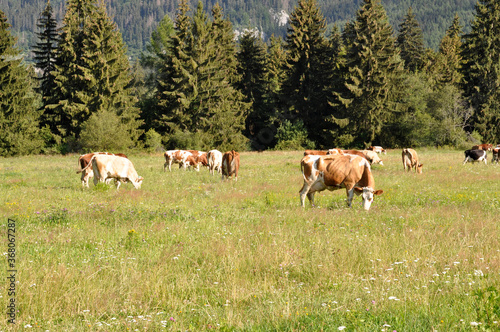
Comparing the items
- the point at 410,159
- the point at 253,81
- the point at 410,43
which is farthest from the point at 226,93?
the point at 410,43

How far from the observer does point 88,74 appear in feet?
149

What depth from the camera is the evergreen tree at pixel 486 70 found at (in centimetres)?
4906

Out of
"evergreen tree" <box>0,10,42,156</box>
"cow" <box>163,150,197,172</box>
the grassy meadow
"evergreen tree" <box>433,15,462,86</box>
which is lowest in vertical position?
the grassy meadow

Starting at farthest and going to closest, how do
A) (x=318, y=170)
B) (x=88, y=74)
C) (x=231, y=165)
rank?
1. (x=88, y=74)
2. (x=231, y=165)
3. (x=318, y=170)

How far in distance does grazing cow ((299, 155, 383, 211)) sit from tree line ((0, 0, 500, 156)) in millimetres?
32785

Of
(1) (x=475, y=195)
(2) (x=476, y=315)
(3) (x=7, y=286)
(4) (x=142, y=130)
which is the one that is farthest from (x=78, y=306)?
(4) (x=142, y=130)

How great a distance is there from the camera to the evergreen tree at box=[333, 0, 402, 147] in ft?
163

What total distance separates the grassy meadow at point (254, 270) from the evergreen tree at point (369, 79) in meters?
39.7

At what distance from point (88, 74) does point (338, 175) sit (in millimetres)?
40076

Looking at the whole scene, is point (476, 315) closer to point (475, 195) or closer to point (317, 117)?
point (475, 195)

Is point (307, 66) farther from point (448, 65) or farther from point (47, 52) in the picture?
point (47, 52)

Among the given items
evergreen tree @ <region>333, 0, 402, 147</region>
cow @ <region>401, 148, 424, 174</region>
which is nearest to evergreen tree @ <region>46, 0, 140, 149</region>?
evergreen tree @ <region>333, 0, 402, 147</region>

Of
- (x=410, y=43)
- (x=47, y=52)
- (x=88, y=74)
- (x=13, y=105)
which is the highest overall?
(x=410, y=43)

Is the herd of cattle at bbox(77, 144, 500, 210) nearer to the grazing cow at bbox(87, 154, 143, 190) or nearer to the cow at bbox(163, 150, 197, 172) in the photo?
the grazing cow at bbox(87, 154, 143, 190)
